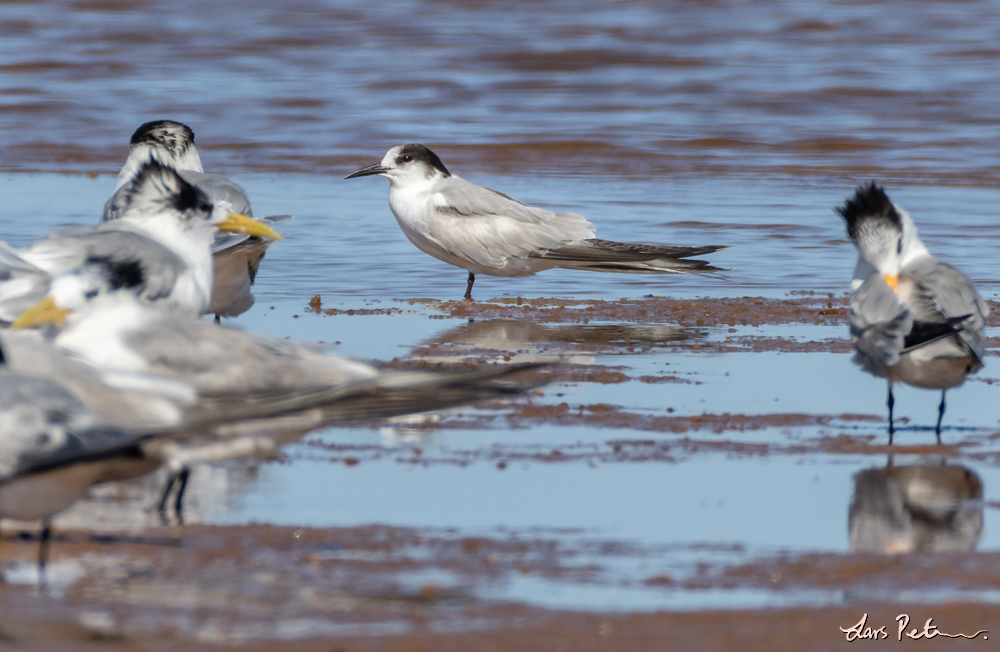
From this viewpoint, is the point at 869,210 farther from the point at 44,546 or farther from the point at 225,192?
the point at 44,546

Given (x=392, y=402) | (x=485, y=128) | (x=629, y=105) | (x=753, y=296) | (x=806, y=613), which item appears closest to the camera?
(x=806, y=613)

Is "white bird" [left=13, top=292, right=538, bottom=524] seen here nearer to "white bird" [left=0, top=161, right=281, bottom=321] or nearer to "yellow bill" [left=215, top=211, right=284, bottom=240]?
"white bird" [left=0, top=161, right=281, bottom=321]

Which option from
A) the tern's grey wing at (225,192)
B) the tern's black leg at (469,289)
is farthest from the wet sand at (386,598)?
the tern's black leg at (469,289)

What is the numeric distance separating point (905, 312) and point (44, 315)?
2637mm

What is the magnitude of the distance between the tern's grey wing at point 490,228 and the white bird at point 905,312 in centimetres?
323

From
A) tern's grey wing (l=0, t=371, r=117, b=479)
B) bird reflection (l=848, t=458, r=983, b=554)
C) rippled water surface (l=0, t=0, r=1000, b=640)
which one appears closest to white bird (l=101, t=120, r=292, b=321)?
rippled water surface (l=0, t=0, r=1000, b=640)

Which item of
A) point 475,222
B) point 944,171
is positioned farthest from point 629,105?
point 475,222

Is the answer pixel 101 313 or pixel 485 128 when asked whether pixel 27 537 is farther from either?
pixel 485 128

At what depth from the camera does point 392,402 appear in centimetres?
401

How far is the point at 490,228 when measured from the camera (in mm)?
8203

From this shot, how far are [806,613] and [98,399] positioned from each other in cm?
177

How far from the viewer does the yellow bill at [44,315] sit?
4.21m

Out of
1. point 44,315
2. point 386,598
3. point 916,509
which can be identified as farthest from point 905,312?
point 44,315

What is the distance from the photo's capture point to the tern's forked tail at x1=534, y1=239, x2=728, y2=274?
8062 millimetres
